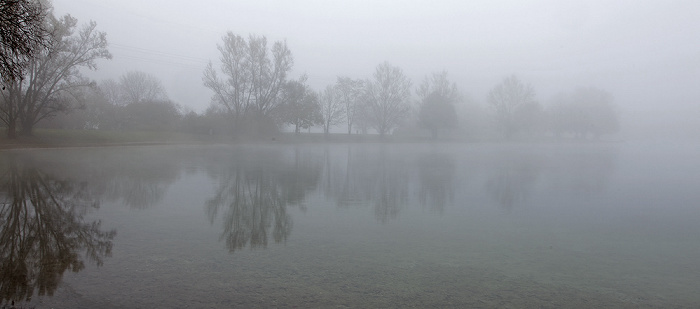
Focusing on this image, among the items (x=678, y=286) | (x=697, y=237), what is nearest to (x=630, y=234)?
(x=697, y=237)

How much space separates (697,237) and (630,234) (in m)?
1.13

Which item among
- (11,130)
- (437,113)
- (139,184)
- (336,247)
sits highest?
(437,113)

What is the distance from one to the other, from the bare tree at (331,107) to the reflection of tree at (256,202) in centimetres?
5244

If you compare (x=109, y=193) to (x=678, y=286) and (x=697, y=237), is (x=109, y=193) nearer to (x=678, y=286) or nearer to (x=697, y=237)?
(x=678, y=286)

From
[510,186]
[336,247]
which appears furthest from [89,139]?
[336,247]

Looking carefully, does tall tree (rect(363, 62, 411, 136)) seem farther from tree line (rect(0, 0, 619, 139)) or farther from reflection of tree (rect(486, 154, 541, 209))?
reflection of tree (rect(486, 154, 541, 209))

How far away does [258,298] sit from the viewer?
14.4 ft

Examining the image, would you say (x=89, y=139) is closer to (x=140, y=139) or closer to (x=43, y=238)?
(x=140, y=139)

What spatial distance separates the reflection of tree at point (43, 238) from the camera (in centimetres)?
470

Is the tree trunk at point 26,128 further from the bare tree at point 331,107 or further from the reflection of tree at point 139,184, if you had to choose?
the bare tree at point 331,107

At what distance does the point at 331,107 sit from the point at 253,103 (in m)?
21.2

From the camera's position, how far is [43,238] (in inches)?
249

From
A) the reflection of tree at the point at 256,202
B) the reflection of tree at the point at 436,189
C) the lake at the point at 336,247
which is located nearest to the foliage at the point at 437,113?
the reflection of tree at the point at 436,189

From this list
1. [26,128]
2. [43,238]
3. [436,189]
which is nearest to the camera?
[43,238]
